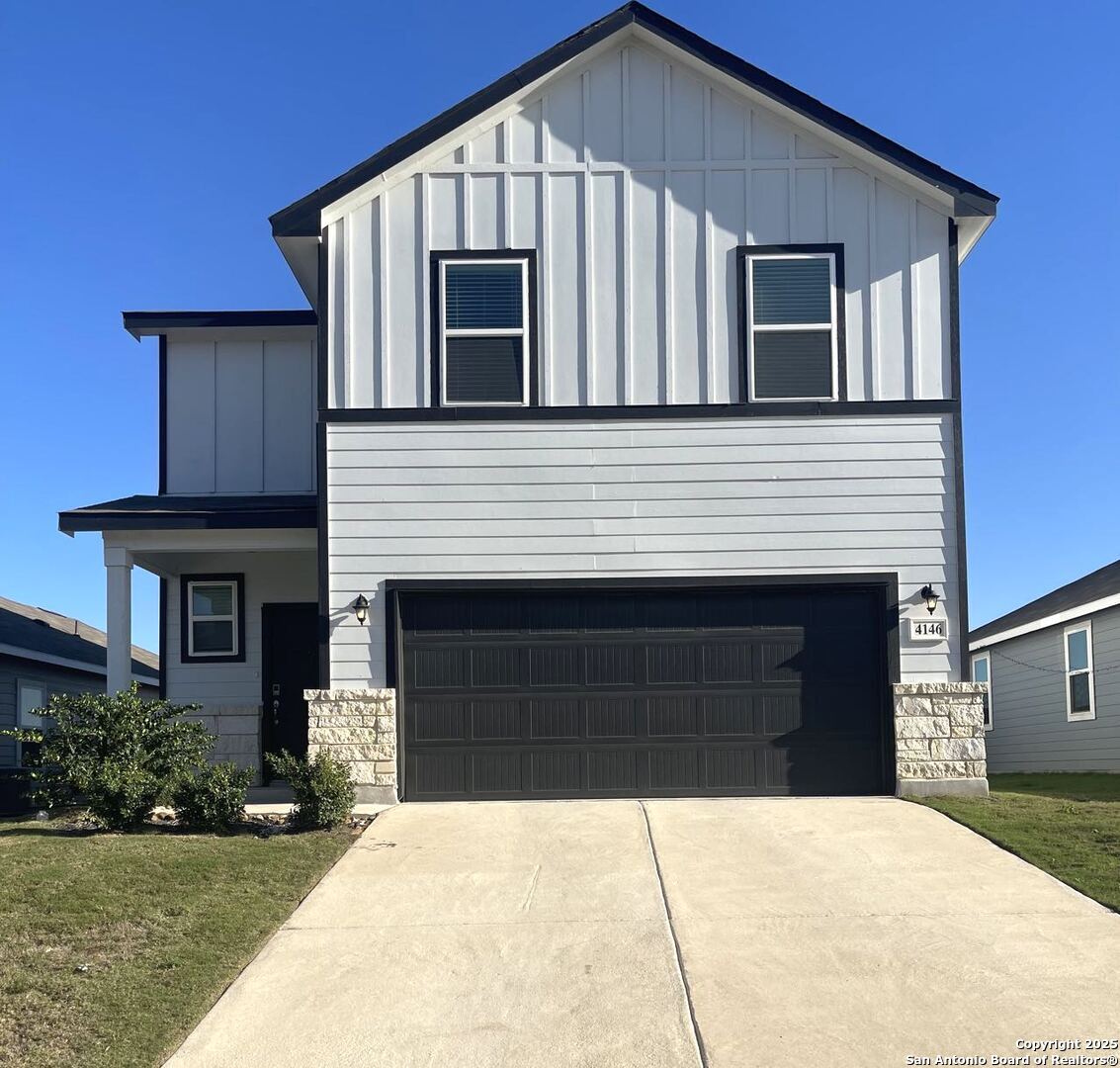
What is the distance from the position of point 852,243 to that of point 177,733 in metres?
7.92

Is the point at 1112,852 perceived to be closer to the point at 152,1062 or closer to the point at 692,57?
the point at 152,1062

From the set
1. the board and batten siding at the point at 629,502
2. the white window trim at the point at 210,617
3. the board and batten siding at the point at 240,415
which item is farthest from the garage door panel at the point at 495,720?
the board and batten siding at the point at 240,415

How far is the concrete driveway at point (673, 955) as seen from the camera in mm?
5500

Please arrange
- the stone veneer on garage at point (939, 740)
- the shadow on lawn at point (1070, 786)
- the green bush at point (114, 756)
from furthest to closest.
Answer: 1. the shadow on lawn at point (1070, 786)
2. the stone veneer on garage at point (939, 740)
3. the green bush at point (114, 756)

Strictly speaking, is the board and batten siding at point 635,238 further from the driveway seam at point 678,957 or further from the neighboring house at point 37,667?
the neighboring house at point 37,667

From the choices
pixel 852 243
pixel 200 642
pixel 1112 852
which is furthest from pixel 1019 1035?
pixel 200 642

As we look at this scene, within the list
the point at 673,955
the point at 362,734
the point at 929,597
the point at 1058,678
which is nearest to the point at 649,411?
the point at 929,597

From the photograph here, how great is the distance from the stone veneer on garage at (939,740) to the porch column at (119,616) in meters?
7.70

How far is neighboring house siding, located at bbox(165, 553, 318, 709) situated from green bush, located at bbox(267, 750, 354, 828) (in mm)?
3552

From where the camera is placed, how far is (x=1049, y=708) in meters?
18.5

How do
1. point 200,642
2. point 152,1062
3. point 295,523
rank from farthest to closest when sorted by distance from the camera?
point 200,642, point 295,523, point 152,1062

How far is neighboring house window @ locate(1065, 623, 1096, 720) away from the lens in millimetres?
16734

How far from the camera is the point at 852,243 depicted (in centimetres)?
1157

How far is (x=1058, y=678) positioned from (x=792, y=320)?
9.46m
